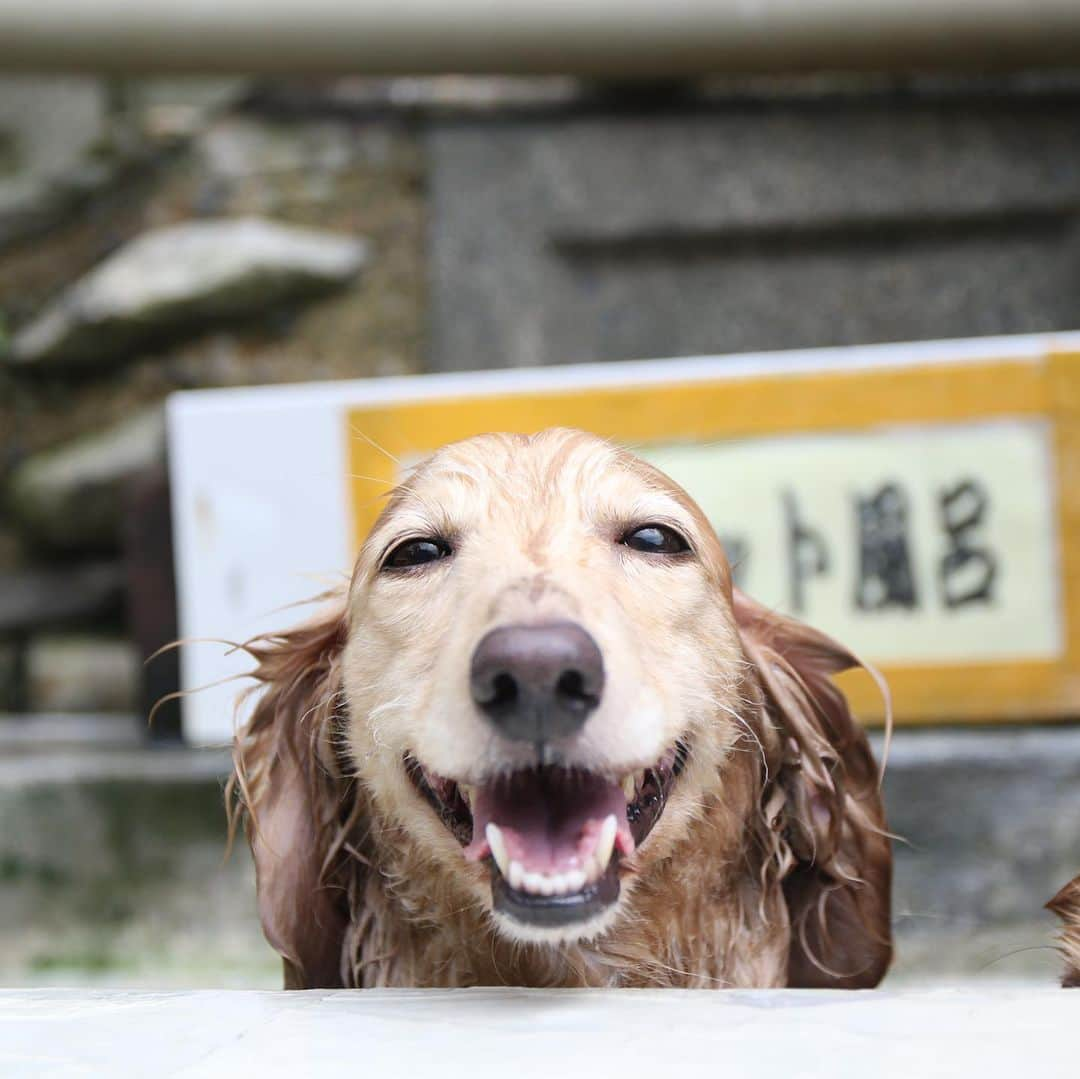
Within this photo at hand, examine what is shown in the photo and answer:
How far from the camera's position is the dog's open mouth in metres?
1.47

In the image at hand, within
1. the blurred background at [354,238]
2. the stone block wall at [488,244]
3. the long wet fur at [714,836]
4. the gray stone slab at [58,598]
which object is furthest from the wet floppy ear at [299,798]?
the gray stone slab at [58,598]

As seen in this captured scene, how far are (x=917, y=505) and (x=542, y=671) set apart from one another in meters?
2.52

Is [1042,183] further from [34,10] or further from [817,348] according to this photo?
[34,10]

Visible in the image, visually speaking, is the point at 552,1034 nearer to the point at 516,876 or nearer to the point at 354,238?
the point at 516,876

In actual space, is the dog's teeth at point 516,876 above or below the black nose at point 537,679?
below

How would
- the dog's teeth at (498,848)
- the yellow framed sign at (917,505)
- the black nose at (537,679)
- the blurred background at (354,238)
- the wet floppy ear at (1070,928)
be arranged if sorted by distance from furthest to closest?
1. the blurred background at (354,238)
2. the yellow framed sign at (917,505)
3. the wet floppy ear at (1070,928)
4. the dog's teeth at (498,848)
5. the black nose at (537,679)

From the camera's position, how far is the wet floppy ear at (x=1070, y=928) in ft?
5.87

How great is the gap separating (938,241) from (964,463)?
1.30 metres

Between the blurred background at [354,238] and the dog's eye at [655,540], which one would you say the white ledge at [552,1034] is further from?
the blurred background at [354,238]

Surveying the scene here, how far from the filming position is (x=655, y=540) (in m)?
1.81

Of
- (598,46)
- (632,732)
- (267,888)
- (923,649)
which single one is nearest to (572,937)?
(632,732)

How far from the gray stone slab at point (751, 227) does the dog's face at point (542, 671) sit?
8.97ft

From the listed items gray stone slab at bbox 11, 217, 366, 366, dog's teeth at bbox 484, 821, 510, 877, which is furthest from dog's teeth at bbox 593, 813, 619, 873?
gray stone slab at bbox 11, 217, 366, 366

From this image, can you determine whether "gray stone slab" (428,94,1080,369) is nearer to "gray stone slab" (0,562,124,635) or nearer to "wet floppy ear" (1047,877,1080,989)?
"gray stone slab" (0,562,124,635)
